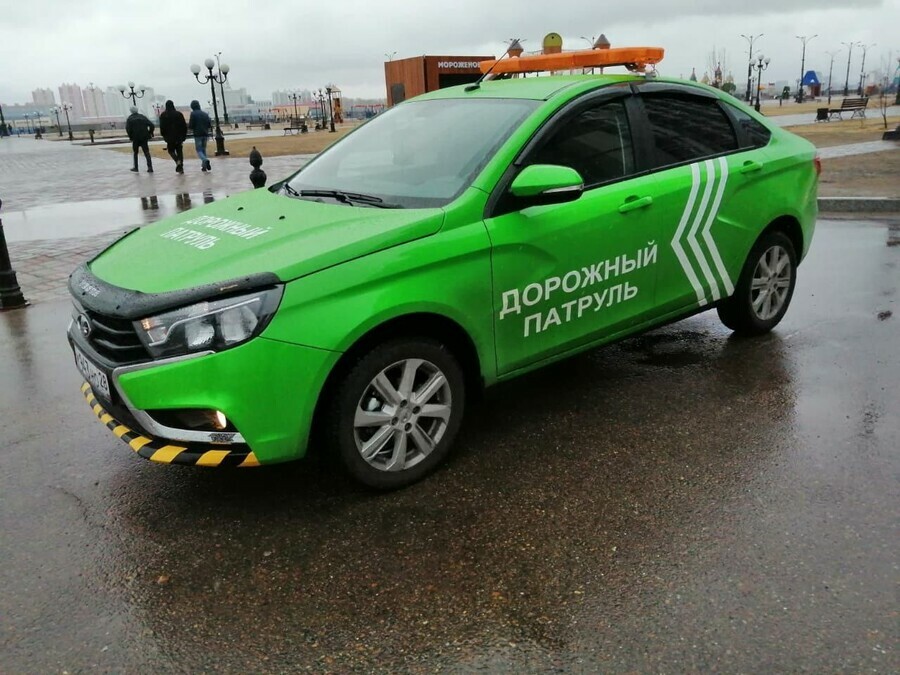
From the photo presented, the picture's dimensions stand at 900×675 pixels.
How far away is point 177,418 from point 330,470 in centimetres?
90

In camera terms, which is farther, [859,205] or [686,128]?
[859,205]

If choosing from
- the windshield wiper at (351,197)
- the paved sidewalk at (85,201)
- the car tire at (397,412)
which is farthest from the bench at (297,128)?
the car tire at (397,412)

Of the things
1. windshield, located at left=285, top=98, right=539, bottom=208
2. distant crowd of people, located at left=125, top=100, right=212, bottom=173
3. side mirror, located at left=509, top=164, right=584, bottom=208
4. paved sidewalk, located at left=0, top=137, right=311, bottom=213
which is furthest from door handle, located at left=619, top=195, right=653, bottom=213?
distant crowd of people, located at left=125, top=100, right=212, bottom=173

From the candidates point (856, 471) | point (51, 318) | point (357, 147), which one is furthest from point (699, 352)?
point (51, 318)

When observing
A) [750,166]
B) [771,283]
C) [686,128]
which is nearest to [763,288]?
[771,283]

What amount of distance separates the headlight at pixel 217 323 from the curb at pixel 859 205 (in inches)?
387

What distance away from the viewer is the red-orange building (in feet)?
53.9

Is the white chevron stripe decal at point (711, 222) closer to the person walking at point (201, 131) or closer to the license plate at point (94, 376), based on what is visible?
the license plate at point (94, 376)

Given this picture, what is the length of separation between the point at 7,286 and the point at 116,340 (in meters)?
4.70

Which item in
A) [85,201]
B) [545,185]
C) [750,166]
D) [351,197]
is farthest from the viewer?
[85,201]

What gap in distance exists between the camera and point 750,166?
491cm

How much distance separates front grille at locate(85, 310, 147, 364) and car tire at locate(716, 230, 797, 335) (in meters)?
3.77

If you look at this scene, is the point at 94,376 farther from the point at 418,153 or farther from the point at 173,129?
the point at 173,129

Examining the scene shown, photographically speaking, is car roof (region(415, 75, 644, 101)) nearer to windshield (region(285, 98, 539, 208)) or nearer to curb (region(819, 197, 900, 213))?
windshield (region(285, 98, 539, 208))
